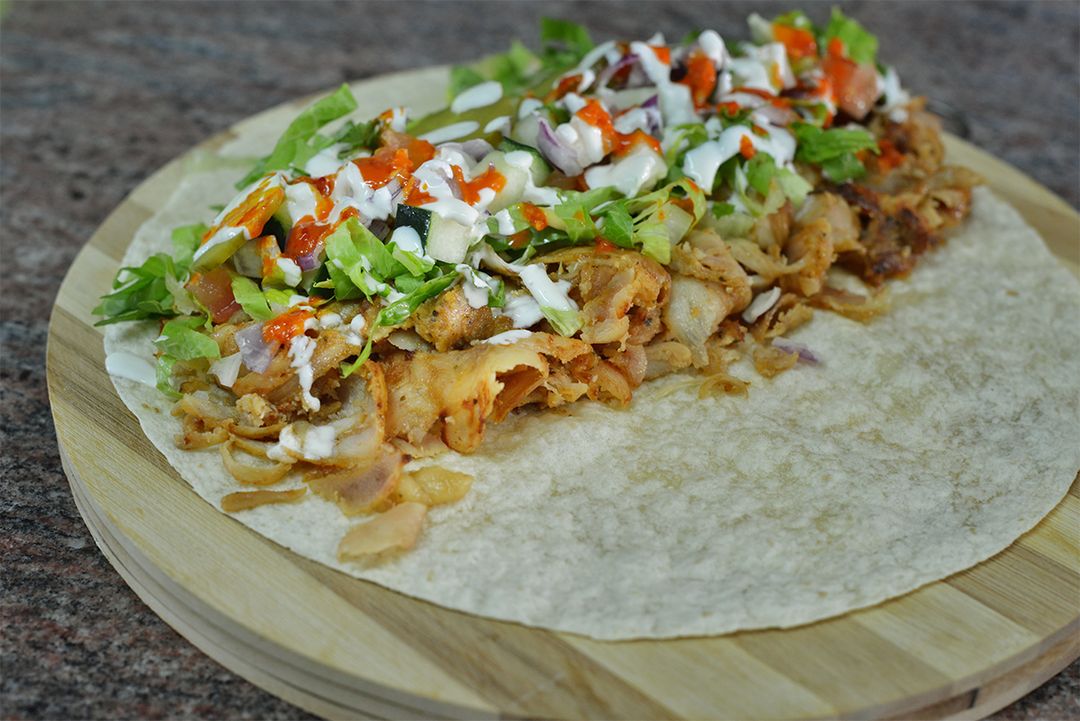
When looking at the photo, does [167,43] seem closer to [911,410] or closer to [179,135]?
[179,135]

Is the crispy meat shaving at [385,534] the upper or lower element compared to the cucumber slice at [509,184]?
lower

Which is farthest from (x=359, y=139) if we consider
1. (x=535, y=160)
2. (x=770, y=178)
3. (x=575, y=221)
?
(x=770, y=178)

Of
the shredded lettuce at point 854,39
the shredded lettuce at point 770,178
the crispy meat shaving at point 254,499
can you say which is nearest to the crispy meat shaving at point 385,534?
the crispy meat shaving at point 254,499

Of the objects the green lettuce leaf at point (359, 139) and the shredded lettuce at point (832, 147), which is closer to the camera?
the green lettuce leaf at point (359, 139)

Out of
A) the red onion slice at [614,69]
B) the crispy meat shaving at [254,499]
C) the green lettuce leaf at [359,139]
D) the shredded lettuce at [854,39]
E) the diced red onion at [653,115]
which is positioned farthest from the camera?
the shredded lettuce at [854,39]

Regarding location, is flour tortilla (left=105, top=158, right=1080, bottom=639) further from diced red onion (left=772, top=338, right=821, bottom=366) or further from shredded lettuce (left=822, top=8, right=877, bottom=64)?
shredded lettuce (left=822, top=8, right=877, bottom=64)

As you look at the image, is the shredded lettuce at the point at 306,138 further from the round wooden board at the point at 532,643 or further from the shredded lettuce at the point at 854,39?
the shredded lettuce at the point at 854,39

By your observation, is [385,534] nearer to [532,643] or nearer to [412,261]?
[532,643]
